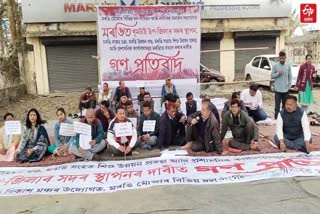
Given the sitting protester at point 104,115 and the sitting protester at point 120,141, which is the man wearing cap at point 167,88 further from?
the sitting protester at point 120,141

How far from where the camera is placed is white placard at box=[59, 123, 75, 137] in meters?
6.81

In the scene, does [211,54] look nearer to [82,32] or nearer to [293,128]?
[82,32]

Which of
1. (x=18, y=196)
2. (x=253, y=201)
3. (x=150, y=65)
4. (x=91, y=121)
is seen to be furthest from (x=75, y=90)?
(x=253, y=201)

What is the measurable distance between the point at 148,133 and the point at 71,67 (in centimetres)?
1191

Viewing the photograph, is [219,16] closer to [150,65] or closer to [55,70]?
[55,70]

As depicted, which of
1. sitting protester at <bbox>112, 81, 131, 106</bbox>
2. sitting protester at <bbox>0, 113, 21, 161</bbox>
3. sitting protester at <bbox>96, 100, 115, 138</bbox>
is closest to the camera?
sitting protester at <bbox>0, 113, 21, 161</bbox>

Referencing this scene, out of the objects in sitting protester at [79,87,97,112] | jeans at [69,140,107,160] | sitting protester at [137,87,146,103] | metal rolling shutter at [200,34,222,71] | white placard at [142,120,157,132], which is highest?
metal rolling shutter at [200,34,222,71]

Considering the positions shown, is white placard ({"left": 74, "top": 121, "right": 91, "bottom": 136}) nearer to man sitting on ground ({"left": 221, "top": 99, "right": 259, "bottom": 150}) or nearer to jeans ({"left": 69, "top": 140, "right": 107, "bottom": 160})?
jeans ({"left": 69, "top": 140, "right": 107, "bottom": 160})

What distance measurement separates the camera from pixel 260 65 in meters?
17.2

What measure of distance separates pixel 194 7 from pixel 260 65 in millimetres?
8421

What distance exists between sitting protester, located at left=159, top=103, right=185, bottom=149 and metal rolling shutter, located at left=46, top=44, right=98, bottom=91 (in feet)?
39.1

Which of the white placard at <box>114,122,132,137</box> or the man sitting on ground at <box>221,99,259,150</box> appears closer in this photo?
the white placard at <box>114,122,132,137</box>

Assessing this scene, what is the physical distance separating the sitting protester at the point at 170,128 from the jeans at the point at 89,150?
109cm

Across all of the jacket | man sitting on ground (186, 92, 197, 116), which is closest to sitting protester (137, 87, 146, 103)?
man sitting on ground (186, 92, 197, 116)
